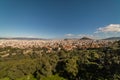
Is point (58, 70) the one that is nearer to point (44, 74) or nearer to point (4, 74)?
point (44, 74)

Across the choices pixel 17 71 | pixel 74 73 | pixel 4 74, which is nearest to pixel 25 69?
pixel 17 71

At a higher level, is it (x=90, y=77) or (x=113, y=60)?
(x=113, y=60)

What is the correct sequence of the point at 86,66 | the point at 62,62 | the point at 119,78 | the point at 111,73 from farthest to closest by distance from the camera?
the point at 62,62 → the point at 86,66 → the point at 111,73 → the point at 119,78

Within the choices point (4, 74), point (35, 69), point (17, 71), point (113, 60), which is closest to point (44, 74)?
point (35, 69)

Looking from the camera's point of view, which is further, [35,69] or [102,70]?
[35,69]

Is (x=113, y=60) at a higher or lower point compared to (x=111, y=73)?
higher

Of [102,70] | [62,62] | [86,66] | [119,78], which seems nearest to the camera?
[119,78]

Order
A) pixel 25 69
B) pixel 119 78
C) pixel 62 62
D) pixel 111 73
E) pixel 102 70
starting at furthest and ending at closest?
pixel 62 62
pixel 25 69
pixel 102 70
pixel 111 73
pixel 119 78

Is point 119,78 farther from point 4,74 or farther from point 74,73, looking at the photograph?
point 4,74

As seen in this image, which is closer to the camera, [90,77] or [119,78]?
[119,78]
